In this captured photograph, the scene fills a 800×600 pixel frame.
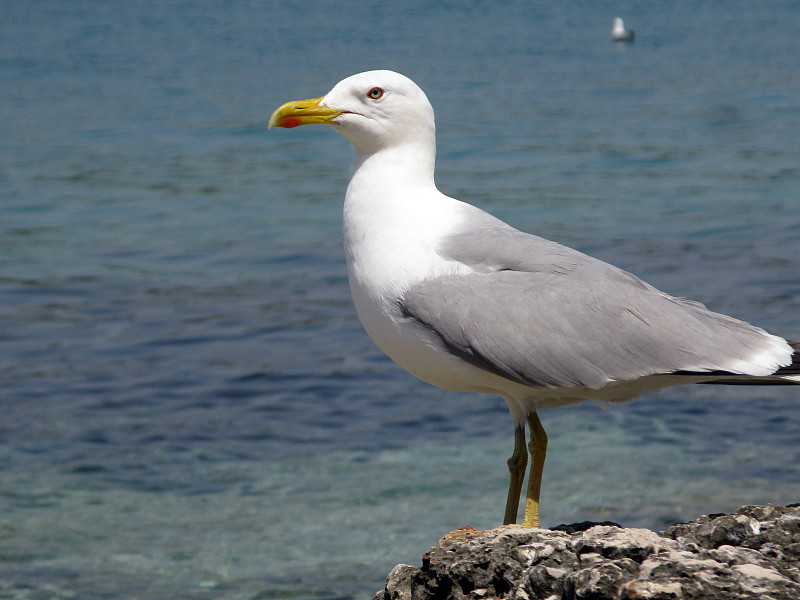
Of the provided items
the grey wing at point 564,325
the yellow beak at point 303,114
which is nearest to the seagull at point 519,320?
the grey wing at point 564,325

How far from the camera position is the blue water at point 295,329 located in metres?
7.39

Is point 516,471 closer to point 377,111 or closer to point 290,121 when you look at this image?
point 377,111

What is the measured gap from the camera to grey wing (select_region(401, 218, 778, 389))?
4.25 meters

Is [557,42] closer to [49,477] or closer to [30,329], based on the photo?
[30,329]

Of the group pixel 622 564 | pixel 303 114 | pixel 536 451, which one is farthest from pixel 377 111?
pixel 622 564

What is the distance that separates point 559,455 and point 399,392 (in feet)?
5.74

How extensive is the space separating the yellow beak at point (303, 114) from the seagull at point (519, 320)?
0.37 m

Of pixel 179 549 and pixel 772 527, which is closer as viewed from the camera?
pixel 772 527

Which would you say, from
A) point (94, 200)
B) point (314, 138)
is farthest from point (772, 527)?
point (314, 138)

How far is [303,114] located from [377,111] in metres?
0.34

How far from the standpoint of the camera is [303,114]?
16.0 ft

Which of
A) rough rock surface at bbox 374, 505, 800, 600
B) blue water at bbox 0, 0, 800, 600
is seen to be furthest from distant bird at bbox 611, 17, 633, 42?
rough rock surface at bbox 374, 505, 800, 600

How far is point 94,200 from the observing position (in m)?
17.3

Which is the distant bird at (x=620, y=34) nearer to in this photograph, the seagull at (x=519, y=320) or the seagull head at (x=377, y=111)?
the seagull head at (x=377, y=111)
